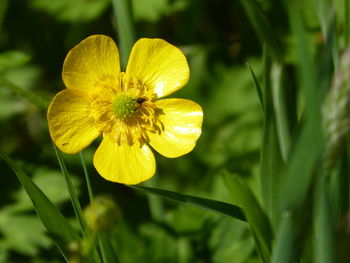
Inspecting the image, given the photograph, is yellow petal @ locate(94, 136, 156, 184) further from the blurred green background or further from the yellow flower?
the blurred green background

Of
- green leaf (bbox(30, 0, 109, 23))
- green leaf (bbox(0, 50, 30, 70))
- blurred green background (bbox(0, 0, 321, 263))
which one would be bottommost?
blurred green background (bbox(0, 0, 321, 263))

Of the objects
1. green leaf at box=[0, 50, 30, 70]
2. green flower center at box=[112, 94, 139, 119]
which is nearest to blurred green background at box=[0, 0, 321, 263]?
green leaf at box=[0, 50, 30, 70]

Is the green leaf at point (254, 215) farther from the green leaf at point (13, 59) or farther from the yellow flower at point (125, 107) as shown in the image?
the green leaf at point (13, 59)

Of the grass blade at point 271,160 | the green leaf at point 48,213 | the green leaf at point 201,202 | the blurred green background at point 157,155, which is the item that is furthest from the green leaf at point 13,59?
the grass blade at point 271,160

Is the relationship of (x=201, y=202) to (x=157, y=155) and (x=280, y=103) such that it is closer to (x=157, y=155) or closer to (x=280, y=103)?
(x=280, y=103)

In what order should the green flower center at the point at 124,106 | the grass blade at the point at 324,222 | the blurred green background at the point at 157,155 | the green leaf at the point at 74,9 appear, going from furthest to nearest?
the green leaf at the point at 74,9, the blurred green background at the point at 157,155, the green flower center at the point at 124,106, the grass blade at the point at 324,222

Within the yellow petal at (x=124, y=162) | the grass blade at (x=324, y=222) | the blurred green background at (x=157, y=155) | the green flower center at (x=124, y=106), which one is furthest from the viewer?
the blurred green background at (x=157, y=155)
